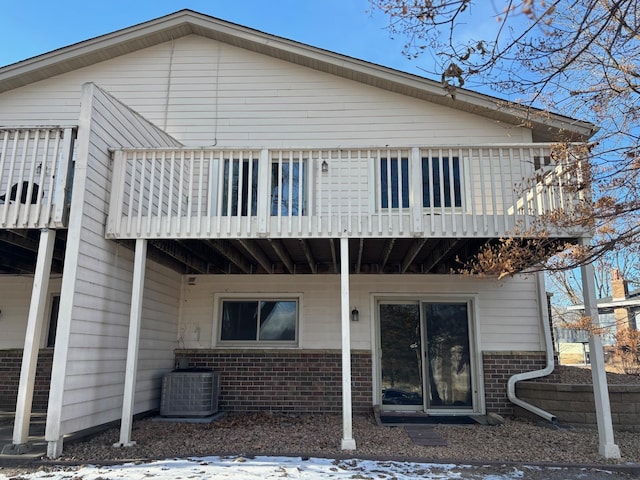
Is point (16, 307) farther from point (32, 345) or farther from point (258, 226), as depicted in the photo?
point (258, 226)

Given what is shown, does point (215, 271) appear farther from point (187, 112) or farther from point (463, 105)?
point (463, 105)

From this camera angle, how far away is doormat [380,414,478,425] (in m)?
6.46

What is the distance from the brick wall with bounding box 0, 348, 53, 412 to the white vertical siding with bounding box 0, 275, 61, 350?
0.22m

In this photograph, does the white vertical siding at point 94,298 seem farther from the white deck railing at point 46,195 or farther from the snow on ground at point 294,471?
the snow on ground at point 294,471

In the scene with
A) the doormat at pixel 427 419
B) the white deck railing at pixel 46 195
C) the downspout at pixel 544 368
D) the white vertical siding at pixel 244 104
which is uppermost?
the white vertical siding at pixel 244 104

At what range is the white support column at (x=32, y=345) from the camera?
459 cm

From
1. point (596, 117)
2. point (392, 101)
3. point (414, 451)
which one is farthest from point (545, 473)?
point (392, 101)

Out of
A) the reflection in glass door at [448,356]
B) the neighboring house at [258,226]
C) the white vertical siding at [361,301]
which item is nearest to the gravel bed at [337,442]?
the neighboring house at [258,226]

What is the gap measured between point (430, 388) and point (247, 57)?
6.48 meters

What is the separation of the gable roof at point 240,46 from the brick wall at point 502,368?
3.56 meters

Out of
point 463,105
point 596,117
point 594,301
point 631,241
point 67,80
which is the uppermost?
point 67,80

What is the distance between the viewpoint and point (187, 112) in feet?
27.0

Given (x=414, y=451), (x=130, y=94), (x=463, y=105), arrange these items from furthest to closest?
(x=130, y=94) → (x=463, y=105) → (x=414, y=451)

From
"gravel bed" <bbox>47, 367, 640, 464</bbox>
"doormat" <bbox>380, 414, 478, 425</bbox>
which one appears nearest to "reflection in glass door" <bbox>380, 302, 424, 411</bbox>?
"doormat" <bbox>380, 414, 478, 425</bbox>
